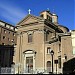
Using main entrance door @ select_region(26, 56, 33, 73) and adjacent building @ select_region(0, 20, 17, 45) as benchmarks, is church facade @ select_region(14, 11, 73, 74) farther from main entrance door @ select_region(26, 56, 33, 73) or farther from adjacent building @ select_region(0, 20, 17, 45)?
adjacent building @ select_region(0, 20, 17, 45)

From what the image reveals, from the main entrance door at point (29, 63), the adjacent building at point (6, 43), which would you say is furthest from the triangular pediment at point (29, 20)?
the main entrance door at point (29, 63)

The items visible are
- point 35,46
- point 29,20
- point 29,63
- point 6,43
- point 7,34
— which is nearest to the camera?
point 29,63

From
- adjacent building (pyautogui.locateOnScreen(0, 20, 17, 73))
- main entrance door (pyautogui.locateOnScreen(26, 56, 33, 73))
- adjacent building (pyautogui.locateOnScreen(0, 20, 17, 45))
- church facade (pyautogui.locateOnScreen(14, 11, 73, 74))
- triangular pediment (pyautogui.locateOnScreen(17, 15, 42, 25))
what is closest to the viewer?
church facade (pyautogui.locateOnScreen(14, 11, 73, 74))

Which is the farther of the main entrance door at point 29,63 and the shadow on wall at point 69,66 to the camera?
the main entrance door at point 29,63

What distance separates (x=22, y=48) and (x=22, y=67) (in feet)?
13.7

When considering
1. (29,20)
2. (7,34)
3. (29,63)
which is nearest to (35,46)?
(29,63)

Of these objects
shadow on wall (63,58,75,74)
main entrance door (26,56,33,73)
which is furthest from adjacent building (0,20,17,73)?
shadow on wall (63,58,75,74)

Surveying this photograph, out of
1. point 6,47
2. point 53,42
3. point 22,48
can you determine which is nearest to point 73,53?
point 53,42

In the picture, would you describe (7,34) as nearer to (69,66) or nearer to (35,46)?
(35,46)

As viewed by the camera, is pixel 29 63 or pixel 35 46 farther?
pixel 35 46

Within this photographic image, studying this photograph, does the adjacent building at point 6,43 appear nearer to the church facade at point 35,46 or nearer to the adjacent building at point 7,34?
the adjacent building at point 7,34

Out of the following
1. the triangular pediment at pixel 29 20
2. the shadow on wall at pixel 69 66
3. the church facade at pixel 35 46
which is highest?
the triangular pediment at pixel 29 20

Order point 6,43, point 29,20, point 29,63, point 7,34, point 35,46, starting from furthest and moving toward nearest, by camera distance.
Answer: point 7,34 → point 6,43 → point 29,20 → point 35,46 → point 29,63

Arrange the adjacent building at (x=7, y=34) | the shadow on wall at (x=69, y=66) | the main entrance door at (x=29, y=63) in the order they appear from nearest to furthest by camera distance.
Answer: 1. the shadow on wall at (x=69, y=66)
2. the main entrance door at (x=29, y=63)
3. the adjacent building at (x=7, y=34)
